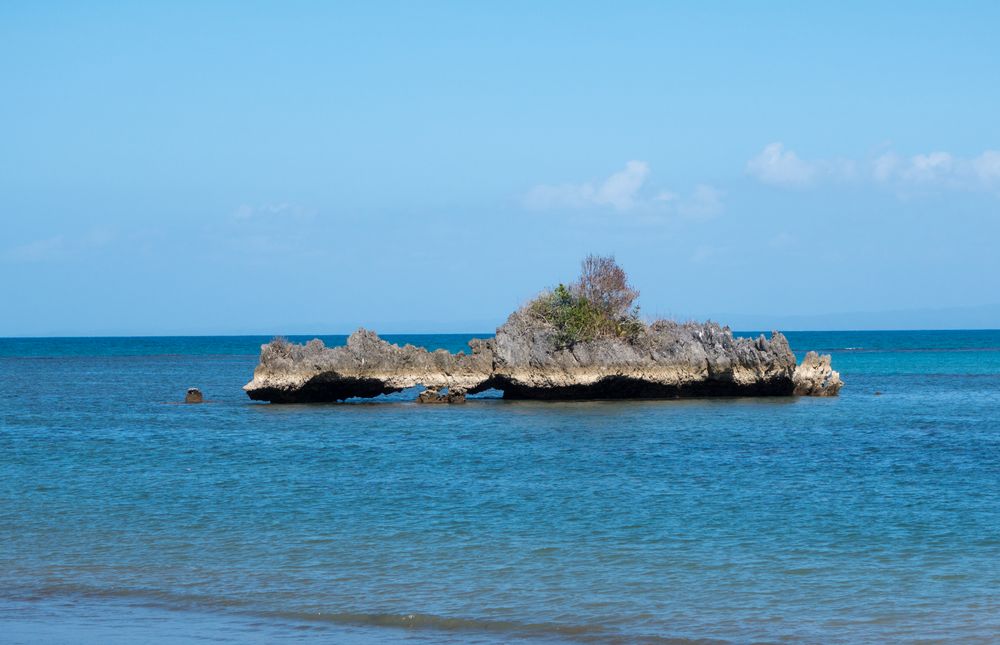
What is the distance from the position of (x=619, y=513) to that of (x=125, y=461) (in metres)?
14.8

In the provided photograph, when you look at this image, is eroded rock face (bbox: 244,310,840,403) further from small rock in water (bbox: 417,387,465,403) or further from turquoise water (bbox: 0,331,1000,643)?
turquoise water (bbox: 0,331,1000,643)

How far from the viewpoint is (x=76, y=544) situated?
19.0 metres

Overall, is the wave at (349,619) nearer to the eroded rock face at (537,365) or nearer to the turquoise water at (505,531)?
the turquoise water at (505,531)

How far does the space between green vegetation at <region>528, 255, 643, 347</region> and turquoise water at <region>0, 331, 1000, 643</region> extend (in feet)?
21.8

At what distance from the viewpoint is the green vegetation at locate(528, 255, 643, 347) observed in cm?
4497

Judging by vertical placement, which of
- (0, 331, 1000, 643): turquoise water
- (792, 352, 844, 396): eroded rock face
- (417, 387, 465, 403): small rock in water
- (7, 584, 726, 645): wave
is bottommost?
(7, 584, 726, 645): wave

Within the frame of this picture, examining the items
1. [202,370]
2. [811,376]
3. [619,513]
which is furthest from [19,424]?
[202,370]

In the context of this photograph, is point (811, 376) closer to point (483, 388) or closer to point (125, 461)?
point (483, 388)

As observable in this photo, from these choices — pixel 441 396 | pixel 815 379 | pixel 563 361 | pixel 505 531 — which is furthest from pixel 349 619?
pixel 815 379

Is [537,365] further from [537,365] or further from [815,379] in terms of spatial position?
[815,379]

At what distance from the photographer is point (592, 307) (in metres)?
46.4

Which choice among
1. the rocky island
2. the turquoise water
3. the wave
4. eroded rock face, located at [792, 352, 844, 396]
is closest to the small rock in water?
the rocky island

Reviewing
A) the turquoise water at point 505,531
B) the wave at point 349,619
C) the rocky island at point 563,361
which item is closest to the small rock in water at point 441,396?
the rocky island at point 563,361

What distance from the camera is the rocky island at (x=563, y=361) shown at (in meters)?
44.6
